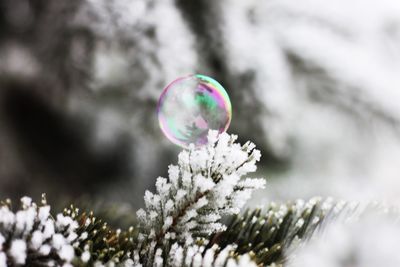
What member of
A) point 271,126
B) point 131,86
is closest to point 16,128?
point 131,86

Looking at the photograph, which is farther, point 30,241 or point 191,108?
point 191,108

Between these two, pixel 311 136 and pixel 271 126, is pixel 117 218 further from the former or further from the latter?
pixel 311 136

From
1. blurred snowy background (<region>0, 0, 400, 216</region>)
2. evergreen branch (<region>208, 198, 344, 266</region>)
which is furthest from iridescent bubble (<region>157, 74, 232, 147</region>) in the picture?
evergreen branch (<region>208, 198, 344, 266</region>)

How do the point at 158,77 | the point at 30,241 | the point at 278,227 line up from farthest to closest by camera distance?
the point at 158,77
the point at 278,227
the point at 30,241

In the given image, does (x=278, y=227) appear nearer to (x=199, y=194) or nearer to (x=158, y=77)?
(x=199, y=194)

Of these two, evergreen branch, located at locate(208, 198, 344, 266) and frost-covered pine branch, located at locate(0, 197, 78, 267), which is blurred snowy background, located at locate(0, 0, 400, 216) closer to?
evergreen branch, located at locate(208, 198, 344, 266)

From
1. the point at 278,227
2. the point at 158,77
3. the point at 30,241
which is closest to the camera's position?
the point at 30,241

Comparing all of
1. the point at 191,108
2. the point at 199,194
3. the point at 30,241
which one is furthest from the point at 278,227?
the point at 191,108
